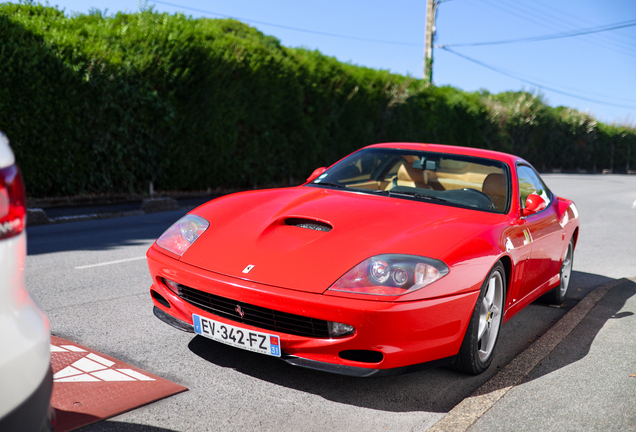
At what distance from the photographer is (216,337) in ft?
10.4

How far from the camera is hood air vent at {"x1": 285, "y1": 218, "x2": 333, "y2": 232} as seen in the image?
11.6 feet

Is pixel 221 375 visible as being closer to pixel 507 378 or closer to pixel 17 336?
pixel 507 378

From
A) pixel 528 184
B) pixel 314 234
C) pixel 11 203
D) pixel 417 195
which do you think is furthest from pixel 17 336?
pixel 528 184

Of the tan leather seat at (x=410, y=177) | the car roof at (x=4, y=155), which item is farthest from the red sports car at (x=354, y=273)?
the car roof at (x=4, y=155)

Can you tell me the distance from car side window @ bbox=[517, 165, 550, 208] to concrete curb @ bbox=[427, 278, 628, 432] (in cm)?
101

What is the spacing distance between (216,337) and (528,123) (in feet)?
129

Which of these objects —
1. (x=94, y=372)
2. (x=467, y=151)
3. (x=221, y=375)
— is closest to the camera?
(x=94, y=372)

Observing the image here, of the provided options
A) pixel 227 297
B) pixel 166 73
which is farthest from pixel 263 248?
pixel 166 73

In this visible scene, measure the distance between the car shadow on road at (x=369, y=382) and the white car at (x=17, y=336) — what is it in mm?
1876

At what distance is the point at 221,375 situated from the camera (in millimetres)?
3340

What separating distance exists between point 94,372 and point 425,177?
308 centimetres

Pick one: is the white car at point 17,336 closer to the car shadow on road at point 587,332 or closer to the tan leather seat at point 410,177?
the car shadow on road at point 587,332

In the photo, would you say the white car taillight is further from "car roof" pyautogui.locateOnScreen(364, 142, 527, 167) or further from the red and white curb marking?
"car roof" pyautogui.locateOnScreen(364, 142, 527, 167)

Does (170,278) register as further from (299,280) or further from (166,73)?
(166,73)
